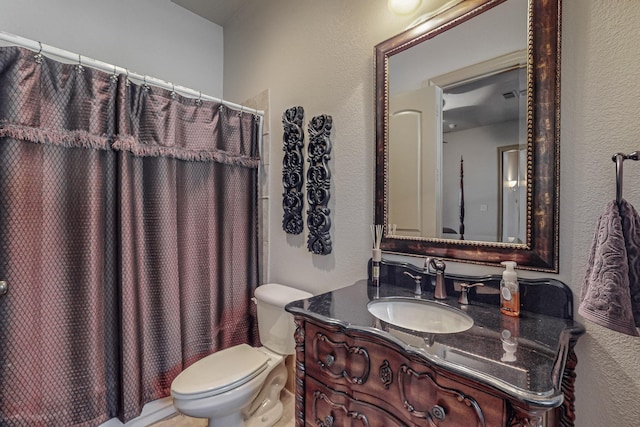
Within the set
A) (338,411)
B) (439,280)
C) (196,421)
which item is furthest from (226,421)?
(439,280)

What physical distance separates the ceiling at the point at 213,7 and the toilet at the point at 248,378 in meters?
2.20

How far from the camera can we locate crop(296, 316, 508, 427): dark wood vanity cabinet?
64 centimetres

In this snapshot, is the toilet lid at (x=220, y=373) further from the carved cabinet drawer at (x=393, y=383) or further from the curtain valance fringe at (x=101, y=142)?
the curtain valance fringe at (x=101, y=142)

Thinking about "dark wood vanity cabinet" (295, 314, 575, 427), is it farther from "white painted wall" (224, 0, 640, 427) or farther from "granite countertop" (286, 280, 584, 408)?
"white painted wall" (224, 0, 640, 427)

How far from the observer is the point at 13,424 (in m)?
1.22

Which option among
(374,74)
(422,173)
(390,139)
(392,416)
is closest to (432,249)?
(422,173)

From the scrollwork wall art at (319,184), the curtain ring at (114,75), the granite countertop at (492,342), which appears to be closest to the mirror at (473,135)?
the granite countertop at (492,342)

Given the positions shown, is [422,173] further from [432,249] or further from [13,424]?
[13,424]

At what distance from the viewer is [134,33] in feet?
6.78

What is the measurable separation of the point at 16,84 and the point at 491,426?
2012 millimetres

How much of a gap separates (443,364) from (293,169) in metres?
1.36

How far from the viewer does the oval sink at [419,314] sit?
3.28 ft

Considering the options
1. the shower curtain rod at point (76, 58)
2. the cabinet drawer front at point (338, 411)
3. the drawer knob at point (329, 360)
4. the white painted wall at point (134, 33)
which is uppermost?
the white painted wall at point (134, 33)

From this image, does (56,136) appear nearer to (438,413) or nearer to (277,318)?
(277,318)
